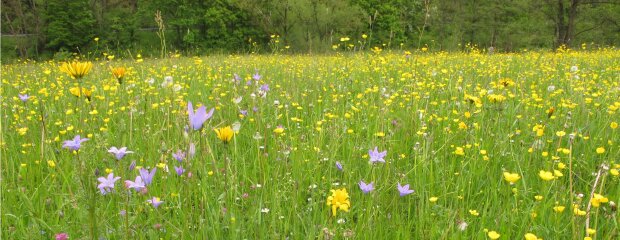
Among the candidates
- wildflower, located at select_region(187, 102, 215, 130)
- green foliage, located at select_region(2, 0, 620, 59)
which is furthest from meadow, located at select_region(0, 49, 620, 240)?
green foliage, located at select_region(2, 0, 620, 59)

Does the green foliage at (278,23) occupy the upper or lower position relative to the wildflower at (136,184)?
upper

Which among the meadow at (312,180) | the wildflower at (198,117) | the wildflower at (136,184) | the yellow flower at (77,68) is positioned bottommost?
the meadow at (312,180)

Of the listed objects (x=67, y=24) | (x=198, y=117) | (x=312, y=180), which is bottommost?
(x=312, y=180)

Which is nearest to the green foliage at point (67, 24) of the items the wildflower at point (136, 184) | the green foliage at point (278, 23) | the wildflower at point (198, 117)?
the green foliage at point (278, 23)

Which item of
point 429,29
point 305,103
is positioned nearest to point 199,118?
point 305,103

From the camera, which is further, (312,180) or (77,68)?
(312,180)

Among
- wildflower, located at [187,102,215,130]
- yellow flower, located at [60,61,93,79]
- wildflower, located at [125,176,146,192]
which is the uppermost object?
yellow flower, located at [60,61,93,79]

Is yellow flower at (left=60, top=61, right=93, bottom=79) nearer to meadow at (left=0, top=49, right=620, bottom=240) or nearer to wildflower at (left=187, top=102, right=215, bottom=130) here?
meadow at (left=0, top=49, right=620, bottom=240)

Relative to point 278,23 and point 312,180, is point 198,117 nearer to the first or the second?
point 312,180

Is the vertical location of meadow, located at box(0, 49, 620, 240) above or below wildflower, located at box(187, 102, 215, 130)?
below

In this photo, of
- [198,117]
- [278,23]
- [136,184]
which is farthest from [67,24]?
[198,117]

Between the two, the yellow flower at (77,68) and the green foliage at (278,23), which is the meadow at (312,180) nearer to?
the yellow flower at (77,68)

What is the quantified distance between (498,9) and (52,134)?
96.5 ft

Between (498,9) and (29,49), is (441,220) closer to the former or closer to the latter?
(498,9)
